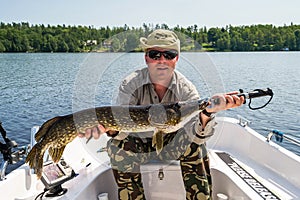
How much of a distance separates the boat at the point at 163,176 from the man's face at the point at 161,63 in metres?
0.88

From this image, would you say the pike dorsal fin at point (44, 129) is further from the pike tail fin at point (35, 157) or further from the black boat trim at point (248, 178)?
the black boat trim at point (248, 178)

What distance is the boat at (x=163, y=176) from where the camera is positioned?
2.62 m

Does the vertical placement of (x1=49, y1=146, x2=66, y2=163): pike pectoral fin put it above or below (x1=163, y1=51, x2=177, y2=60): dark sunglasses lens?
below

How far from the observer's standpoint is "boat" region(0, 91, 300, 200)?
262 centimetres

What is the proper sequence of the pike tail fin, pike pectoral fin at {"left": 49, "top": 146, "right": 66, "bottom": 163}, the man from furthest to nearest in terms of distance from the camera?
the man < pike pectoral fin at {"left": 49, "top": 146, "right": 66, "bottom": 163} < the pike tail fin

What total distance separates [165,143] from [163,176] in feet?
1.73

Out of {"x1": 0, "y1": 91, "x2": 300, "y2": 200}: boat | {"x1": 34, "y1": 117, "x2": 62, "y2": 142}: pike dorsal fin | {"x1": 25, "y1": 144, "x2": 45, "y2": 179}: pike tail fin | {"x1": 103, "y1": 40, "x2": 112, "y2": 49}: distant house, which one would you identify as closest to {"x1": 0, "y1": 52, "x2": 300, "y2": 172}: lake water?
{"x1": 103, "y1": 40, "x2": 112, "y2": 49}: distant house

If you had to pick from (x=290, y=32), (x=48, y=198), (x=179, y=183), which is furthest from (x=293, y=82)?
(x=290, y=32)

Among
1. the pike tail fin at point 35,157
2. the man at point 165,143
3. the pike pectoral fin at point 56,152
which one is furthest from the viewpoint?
the man at point 165,143

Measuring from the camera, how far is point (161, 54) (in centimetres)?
262

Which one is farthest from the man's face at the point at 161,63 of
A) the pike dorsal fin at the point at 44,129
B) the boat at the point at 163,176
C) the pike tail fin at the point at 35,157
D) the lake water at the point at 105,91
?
the pike tail fin at the point at 35,157

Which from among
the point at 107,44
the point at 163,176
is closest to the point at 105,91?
the point at 163,176

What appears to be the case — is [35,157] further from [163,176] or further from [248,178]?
[248,178]

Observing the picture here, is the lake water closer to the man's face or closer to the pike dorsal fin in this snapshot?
the man's face
